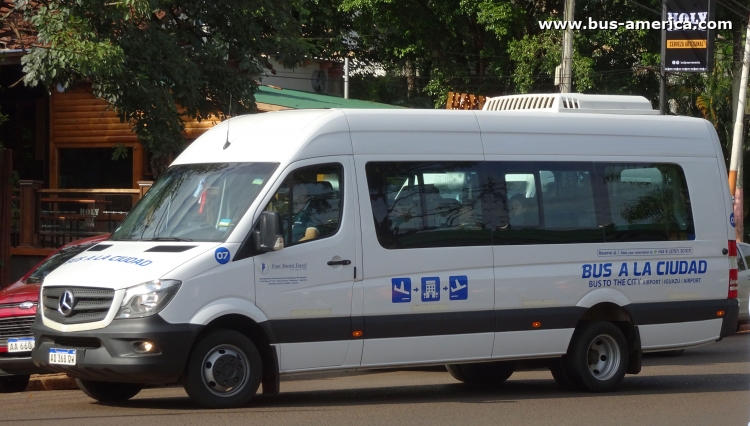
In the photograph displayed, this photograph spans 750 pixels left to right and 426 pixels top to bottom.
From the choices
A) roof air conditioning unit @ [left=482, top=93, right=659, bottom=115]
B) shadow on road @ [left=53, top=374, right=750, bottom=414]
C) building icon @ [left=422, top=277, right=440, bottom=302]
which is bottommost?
shadow on road @ [left=53, top=374, right=750, bottom=414]

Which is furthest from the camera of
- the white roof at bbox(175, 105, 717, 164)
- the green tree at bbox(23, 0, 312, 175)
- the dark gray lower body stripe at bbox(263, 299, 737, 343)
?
the green tree at bbox(23, 0, 312, 175)

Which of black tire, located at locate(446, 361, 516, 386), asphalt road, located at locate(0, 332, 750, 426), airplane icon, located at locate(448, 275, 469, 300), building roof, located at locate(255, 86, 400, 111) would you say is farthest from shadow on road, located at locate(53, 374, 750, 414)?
building roof, located at locate(255, 86, 400, 111)

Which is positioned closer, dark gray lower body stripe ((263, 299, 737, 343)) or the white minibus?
the white minibus

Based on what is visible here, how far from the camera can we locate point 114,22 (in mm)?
14977

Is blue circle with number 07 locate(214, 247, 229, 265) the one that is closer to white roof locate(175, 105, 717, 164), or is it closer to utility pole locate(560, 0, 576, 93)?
white roof locate(175, 105, 717, 164)

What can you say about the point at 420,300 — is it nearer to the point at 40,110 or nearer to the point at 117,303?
the point at 117,303

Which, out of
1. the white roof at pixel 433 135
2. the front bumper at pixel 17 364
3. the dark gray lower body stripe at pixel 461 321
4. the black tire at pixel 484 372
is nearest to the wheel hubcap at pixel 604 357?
the dark gray lower body stripe at pixel 461 321

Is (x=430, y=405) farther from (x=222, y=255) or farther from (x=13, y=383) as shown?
(x=13, y=383)

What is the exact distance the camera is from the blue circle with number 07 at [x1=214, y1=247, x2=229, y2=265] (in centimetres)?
860

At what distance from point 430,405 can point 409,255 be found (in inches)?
53.9

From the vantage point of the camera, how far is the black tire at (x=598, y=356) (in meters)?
10.6

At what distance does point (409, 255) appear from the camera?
953 centimetres

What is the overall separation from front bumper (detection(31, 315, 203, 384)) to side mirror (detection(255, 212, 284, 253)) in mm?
831

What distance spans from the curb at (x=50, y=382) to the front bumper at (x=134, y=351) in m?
3.70
